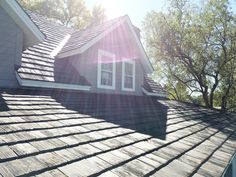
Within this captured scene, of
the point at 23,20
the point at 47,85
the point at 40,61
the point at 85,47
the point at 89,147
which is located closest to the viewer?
the point at 89,147

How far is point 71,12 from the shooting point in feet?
123

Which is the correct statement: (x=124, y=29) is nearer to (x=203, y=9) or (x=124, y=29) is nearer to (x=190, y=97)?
(x=203, y=9)

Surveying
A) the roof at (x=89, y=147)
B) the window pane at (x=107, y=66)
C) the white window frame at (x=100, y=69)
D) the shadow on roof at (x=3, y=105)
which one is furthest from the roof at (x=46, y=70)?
the shadow on roof at (x=3, y=105)

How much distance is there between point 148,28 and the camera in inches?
1011

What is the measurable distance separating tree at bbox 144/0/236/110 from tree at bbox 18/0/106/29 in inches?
566

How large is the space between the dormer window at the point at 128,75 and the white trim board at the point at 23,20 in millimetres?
4735

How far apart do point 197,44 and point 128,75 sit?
45.7 ft

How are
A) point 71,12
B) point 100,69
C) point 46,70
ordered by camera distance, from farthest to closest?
point 71,12
point 100,69
point 46,70

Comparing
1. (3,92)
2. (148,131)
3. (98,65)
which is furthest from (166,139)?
(98,65)

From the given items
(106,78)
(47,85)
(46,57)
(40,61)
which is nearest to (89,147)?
(47,85)

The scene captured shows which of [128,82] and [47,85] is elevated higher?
[128,82]

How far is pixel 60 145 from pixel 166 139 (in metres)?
2.41

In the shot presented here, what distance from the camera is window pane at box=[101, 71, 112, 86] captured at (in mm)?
9909

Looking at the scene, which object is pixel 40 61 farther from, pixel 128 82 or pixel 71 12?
pixel 71 12
